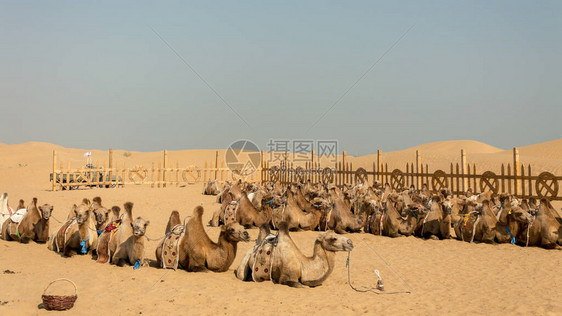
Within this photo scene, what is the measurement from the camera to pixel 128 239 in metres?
9.00

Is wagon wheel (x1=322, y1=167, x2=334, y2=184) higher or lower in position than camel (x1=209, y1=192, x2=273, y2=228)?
higher

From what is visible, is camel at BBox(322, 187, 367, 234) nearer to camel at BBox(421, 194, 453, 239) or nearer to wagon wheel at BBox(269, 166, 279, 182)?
camel at BBox(421, 194, 453, 239)

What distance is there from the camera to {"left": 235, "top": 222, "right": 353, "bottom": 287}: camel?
7383mm

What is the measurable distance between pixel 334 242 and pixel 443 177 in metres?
15.7

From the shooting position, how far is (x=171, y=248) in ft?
27.9

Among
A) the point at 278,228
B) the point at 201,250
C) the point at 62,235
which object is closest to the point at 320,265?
the point at 278,228

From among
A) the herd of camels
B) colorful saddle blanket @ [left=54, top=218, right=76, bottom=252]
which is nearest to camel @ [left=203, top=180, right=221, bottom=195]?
the herd of camels

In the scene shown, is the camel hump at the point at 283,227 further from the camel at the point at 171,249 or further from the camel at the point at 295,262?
the camel at the point at 171,249

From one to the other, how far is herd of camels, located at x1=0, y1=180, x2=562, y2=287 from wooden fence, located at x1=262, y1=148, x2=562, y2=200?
3.37 m

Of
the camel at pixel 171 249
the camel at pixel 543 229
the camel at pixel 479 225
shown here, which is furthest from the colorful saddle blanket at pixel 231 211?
the camel at pixel 543 229

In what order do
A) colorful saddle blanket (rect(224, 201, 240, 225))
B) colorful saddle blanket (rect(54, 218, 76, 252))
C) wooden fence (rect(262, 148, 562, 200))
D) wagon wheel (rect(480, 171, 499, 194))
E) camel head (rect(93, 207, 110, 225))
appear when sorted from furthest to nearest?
1. wagon wheel (rect(480, 171, 499, 194))
2. wooden fence (rect(262, 148, 562, 200))
3. colorful saddle blanket (rect(224, 201, 240, 225))
4. colorful saddle blanket (rect(54, 218, 76, 252))
5. camel head (rect(93, 207, 110, 225))

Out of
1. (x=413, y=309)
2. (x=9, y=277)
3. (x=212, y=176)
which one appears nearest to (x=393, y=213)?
(x=413, y=309)

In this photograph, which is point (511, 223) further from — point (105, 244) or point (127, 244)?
point (105, 244)

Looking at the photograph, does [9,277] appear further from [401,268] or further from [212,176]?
[212,176]
